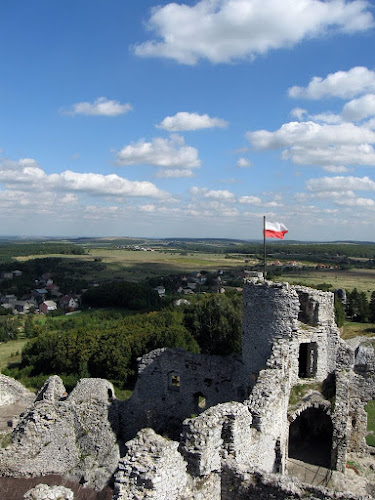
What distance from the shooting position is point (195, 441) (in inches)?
401

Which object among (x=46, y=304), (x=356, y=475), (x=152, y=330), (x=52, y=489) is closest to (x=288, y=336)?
(x=356, y=475)

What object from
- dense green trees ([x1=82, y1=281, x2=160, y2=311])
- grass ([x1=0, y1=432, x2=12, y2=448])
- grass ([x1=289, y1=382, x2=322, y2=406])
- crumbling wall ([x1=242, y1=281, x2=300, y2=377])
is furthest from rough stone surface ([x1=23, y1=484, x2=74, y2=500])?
dense green trees ([x1=82, y1=281, x2=160, y2=311])

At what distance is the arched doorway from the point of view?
1827cm

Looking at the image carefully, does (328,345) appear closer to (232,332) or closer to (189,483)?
(189,483)

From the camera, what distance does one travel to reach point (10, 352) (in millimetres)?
61719

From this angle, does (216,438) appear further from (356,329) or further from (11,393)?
(356,329)

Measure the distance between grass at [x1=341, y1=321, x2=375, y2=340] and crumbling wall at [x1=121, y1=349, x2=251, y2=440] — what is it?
45375 millimetres

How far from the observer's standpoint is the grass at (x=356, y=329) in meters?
60.3

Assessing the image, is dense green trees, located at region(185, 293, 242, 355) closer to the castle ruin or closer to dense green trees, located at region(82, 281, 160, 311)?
the castle ruin

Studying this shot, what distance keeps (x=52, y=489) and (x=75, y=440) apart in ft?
22.1

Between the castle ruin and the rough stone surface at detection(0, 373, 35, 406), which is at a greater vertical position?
the castle ruin

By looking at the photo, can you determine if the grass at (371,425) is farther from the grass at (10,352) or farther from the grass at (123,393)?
the grass at (10,352)

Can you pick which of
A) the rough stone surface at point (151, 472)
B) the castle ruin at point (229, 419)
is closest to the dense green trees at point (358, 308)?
the castle ruin at point (229, 419)

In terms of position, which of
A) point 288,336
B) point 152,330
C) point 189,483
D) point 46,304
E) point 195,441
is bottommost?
point 46,304
